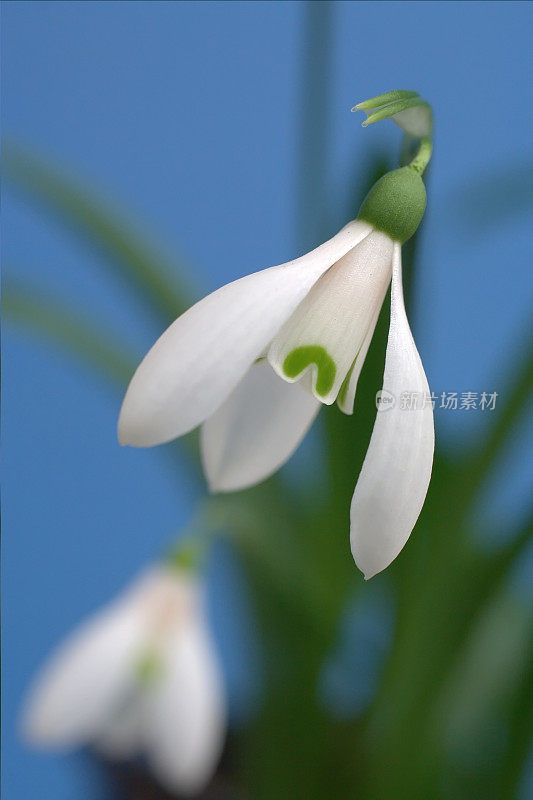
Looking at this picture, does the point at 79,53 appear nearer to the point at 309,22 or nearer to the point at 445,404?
the point at 309,22

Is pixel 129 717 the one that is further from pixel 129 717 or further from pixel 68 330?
pixel 68 330

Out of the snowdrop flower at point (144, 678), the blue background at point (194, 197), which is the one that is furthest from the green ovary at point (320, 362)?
the snowdrop flower at point (144, 678)

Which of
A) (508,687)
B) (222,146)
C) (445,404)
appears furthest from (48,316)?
(508,687)

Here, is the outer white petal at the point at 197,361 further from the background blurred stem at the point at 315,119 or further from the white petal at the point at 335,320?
the background blurred stem at the point at 315,119

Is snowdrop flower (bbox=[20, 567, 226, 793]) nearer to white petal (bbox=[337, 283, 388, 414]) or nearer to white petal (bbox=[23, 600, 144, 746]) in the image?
white petal (bbox=[23, 600, 144, 746])

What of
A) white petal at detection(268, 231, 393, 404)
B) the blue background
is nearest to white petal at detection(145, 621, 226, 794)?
the blue background
